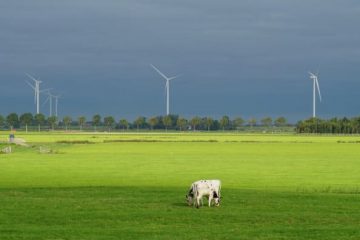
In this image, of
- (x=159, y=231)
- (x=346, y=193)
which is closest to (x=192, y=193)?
(x=159, y=231)

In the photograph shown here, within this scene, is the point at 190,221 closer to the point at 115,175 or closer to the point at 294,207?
the point at 294,207

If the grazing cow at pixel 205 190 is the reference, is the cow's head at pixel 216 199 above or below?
below

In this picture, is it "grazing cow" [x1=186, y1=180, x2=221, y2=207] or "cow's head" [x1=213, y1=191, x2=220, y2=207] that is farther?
"cow's head" [x1=213, y1=191, x2=220, y2=207]

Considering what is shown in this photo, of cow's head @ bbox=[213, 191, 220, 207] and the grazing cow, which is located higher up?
the grazing cow

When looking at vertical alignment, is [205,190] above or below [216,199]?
above

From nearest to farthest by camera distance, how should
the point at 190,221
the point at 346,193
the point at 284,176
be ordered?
1. the point at 190,221
2. the point at 346,193
3. the point at 284,176

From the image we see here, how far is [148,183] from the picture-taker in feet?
115

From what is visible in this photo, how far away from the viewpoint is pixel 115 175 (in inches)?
1634

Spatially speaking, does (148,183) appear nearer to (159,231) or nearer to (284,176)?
(284,176)

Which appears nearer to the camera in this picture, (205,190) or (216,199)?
(205,190)

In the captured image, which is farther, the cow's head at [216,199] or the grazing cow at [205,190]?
the cow's head at [216,199]

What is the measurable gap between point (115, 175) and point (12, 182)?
24.9 ft

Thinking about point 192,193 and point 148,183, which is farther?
point 148,183

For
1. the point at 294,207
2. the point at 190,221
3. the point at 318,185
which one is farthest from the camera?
the point at 318,185
